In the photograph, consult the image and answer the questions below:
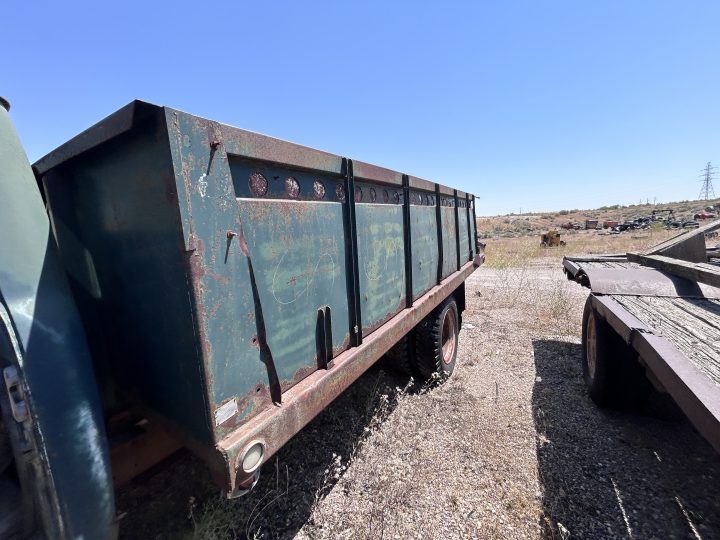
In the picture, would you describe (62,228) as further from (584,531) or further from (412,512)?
(584,531)

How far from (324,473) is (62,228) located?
2279 mm

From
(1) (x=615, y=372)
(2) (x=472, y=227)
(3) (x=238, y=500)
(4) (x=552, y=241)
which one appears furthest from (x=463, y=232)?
(4) (x=552, y=241)

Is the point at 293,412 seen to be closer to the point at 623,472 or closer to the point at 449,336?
the point at 623,472

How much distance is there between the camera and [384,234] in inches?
107

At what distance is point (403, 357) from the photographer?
386 cm

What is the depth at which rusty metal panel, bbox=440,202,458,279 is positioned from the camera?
451 cm

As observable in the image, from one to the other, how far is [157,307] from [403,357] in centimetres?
288

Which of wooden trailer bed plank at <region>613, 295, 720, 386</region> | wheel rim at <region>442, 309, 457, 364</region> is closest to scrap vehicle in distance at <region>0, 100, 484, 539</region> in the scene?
wooden trailer bed plank at <region>613, 295, 720, 386</region>

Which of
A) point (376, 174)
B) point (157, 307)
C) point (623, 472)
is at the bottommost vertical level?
point (623, 472)

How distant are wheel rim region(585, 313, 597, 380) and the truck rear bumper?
2261mm

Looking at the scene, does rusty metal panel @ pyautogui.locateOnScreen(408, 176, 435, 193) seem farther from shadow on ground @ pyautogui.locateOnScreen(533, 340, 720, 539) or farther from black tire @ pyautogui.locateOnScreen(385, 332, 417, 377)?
shadow on ground @ pyautogui.locateOnScreen(533, 340, 720, 539)

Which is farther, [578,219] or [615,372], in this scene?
[578,219]

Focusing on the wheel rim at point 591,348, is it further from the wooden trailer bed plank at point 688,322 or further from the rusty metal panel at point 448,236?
the rusty metal panel at point 448,236

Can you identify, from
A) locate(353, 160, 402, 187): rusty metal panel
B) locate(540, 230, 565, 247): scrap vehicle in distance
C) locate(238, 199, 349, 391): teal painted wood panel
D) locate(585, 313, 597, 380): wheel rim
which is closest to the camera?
locate(238, 199, 349, 391): teal painted wood panel
